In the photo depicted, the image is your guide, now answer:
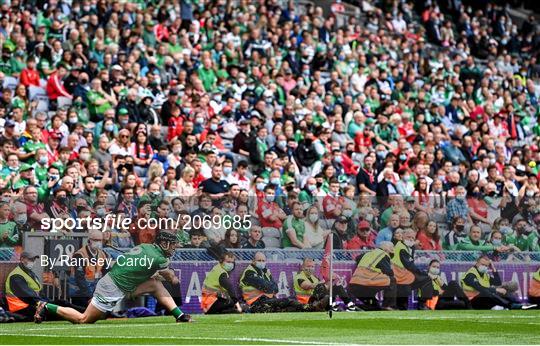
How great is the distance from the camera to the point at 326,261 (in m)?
18.3

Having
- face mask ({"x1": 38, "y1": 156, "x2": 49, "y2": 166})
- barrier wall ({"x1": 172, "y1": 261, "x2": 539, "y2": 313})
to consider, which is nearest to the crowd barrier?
barrier wall ({"x1": 172, "y1": 261, "x2": 539, "y2": 313})

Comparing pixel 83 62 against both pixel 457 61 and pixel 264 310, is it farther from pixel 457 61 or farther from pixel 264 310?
pixel 457 61

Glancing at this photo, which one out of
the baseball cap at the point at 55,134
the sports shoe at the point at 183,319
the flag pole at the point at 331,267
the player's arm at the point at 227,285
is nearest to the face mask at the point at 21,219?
the sports shoe at the point at 183,319

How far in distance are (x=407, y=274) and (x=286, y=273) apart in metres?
2.03

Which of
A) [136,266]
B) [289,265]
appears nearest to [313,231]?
[289,265]

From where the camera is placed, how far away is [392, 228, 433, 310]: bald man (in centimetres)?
1888

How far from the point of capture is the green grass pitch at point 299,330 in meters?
13.1

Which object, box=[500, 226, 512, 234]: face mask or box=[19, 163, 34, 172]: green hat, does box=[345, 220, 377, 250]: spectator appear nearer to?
box=[500, 226, 512, 234]: face mask

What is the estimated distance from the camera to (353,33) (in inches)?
1297

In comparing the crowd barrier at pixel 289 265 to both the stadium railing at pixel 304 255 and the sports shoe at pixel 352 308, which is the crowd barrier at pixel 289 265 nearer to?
the stadium railing at pixel 304 255

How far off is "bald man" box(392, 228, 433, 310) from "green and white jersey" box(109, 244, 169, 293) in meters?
4.17

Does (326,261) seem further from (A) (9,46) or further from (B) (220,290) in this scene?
(A) (9,46)

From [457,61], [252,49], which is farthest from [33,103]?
[457,61]

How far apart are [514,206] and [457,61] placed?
15408mm
